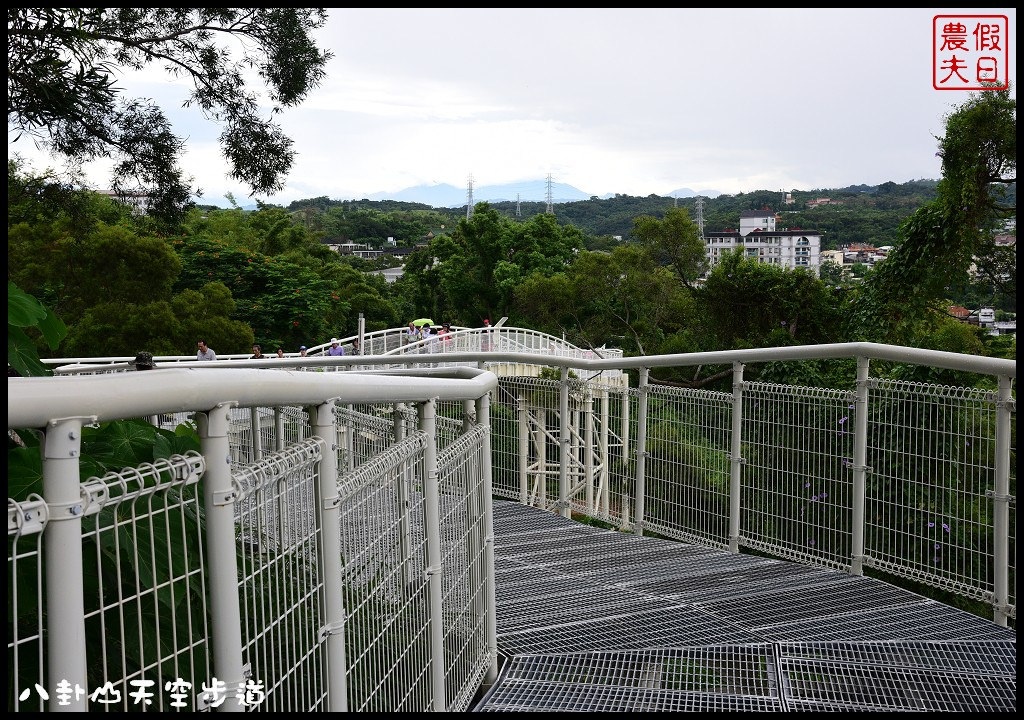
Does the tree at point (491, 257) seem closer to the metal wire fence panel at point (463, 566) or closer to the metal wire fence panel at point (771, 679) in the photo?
the metal wire fence panel at point (771, 679)

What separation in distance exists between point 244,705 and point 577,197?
106 metres

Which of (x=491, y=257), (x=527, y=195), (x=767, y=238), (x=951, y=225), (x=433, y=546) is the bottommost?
(x=433, y=546)

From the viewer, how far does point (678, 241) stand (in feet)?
150

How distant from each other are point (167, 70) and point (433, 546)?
834 cm

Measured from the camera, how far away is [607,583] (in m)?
6.09

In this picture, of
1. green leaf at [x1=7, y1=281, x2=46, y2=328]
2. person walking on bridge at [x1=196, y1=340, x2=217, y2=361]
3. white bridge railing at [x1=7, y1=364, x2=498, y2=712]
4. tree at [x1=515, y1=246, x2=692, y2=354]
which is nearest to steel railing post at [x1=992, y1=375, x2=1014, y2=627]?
white bridge railing at [x1=7, y1=364, x2=498, y2=712]

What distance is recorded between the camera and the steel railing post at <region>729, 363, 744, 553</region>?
6.78 meters

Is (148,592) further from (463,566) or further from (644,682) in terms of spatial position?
(644,682)

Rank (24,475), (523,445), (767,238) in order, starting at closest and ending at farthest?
(24,475), (523,445), (767,238)

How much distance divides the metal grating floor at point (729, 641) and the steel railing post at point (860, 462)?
0.79ft

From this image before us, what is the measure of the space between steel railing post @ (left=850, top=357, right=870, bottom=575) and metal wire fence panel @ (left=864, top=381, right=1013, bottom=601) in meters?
0.08

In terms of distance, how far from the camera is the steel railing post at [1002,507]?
5.18m

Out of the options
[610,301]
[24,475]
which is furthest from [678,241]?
[24,475]

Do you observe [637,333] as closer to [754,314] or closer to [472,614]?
[754,314]
